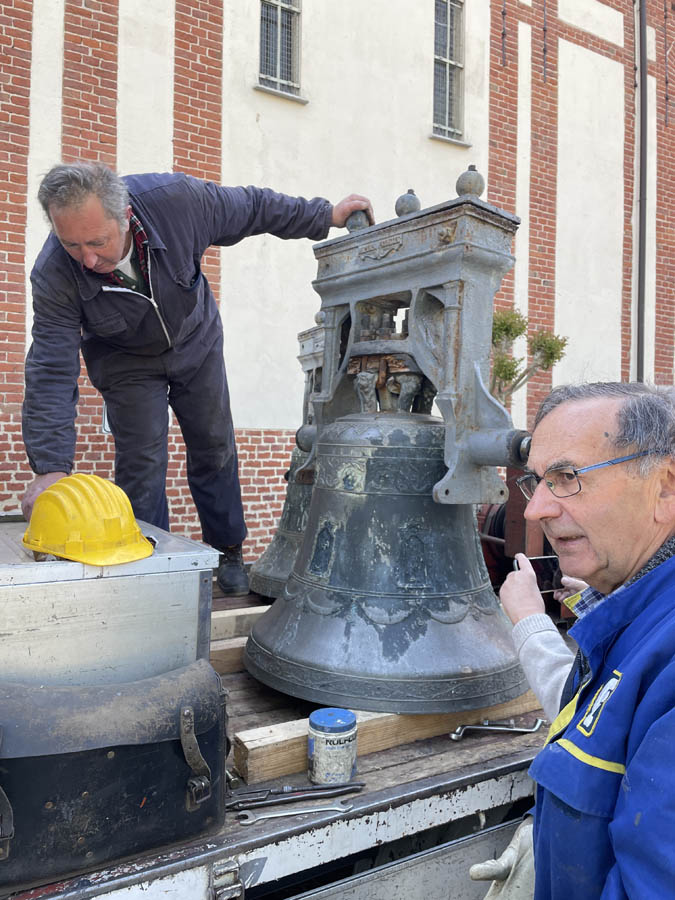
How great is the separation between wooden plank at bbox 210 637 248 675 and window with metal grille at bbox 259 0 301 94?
5.72 metres

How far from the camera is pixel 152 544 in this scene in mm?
1950

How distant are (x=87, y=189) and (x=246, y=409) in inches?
179

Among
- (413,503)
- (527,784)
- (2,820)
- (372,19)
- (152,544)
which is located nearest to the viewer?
(2,820)

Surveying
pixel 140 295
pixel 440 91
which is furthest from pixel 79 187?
pixel 440 91

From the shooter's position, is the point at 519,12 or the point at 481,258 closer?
the point at 481,258

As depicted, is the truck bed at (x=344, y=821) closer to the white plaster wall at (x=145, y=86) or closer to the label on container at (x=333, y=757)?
the label on container at (x=333, y=757)

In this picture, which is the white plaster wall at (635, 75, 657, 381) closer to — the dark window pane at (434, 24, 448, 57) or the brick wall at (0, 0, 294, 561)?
the dark window pane at (434, 24, 448, 57)

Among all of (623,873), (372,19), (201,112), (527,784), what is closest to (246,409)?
(201,112)

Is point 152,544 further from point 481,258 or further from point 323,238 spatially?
point 323,238

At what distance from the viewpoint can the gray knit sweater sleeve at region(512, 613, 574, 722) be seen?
1694 millimetres

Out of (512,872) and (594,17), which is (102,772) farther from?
(594,17)

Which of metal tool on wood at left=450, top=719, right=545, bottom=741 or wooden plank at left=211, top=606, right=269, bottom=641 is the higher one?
wooden plank at left=211, top=606, right=269, bottom=641

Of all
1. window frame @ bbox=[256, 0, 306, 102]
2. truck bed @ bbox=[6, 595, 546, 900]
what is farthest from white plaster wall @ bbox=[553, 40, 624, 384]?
truck bed @ bbox=[6, 595, 546, 900]

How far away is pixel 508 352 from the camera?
794 cm
